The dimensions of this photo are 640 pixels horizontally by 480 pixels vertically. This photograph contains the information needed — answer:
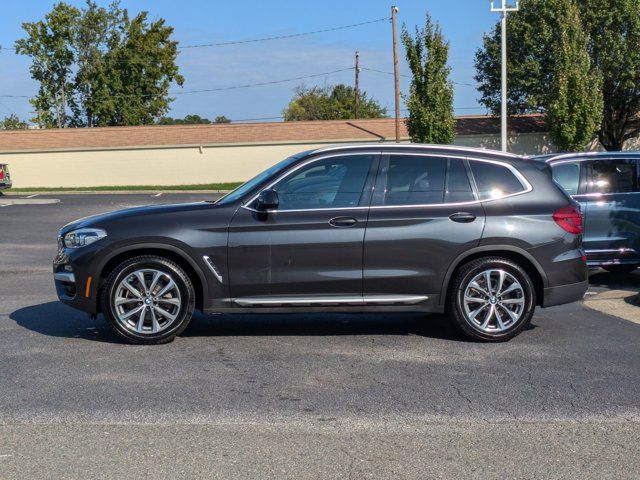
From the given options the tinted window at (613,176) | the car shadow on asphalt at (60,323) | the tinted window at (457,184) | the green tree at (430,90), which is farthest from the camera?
the green tree at (430,90)

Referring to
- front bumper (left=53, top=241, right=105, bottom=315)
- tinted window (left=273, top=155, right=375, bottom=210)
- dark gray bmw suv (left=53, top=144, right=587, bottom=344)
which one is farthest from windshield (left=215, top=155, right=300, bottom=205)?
front bumper (left=53, top=241, right=105, bottom=315)

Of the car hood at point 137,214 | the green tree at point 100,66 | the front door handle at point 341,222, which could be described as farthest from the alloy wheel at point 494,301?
the green tree at point 100,66

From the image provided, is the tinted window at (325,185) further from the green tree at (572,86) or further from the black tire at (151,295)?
the green tree at (572,86)

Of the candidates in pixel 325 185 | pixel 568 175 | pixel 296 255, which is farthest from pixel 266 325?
pixel 568 175

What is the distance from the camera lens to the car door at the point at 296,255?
7250 mm

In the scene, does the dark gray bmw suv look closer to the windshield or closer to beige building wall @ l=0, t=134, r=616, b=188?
the windshield

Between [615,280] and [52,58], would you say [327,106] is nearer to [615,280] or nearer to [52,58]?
[52,58]

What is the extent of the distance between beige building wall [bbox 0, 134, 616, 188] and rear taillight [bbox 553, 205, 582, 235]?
1565 inches

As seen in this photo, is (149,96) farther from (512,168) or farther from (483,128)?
(512,168)

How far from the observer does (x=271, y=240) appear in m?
7.25

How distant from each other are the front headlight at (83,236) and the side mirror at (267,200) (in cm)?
143

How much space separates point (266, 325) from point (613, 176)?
5388 mm

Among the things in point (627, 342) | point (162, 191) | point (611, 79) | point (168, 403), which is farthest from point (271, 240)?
point (611, 79)

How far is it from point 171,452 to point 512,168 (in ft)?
14.7
